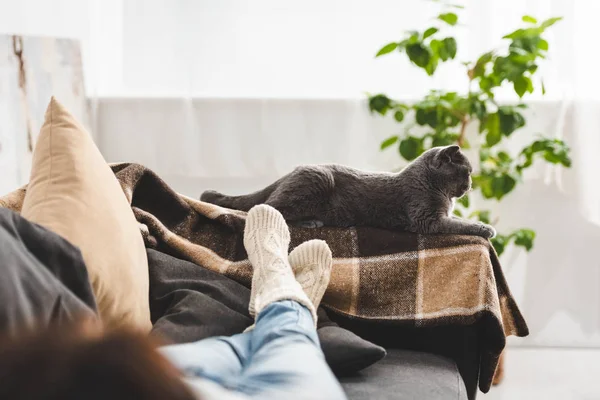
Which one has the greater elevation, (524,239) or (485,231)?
(485,231)

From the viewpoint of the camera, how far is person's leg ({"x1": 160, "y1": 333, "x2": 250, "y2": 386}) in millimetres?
898

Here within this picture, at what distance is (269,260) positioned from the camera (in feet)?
4.66

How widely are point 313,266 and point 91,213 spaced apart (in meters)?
0.51

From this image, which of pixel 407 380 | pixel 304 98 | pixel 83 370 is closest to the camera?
pixel 83 370

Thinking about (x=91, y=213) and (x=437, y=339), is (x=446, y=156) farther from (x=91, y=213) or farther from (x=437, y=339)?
(x=91, y=213)

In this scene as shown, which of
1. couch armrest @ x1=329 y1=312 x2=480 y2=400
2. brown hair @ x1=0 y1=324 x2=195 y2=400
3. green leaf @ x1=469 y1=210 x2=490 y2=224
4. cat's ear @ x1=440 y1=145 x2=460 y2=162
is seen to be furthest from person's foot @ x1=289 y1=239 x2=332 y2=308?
green leaf @ x1=469 y1=210 x2=490 y2=224

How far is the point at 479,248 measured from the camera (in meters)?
1.60

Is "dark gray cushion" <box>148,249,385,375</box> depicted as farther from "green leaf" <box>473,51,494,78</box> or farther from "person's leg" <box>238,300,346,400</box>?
"green leaf" <box>473,51,494,78</box>

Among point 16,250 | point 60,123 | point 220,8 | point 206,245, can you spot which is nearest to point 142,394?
point 16,250

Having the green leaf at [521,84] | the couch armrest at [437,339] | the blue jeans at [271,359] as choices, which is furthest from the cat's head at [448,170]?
the green leaf at [521,84]

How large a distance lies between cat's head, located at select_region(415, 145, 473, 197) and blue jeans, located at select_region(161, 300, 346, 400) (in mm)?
695

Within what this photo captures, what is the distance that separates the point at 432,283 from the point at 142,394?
1238 millimetres

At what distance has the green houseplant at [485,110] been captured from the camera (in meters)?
2.51

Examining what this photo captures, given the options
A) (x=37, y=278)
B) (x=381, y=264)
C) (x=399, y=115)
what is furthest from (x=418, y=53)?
(x=37, y=278)
